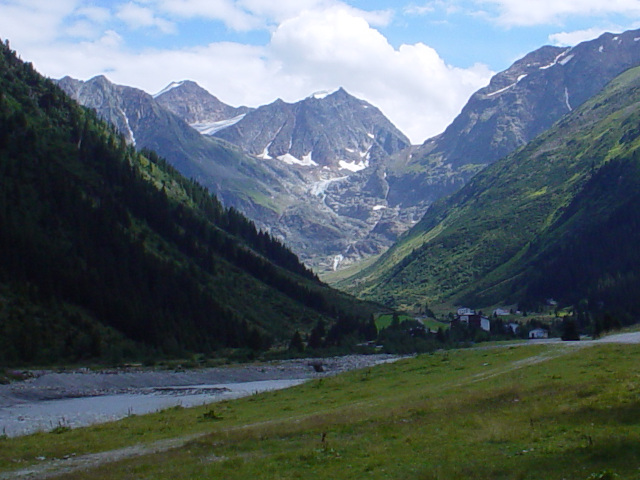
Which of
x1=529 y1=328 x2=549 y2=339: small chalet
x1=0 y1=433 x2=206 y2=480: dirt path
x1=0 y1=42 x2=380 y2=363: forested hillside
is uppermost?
x1=0 y1=42 x2=380 y2=363: forested hillside

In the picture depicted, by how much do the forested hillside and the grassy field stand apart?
5303 cm

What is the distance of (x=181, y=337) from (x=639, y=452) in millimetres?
107098

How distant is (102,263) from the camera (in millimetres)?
124625

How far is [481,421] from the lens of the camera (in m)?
30.8

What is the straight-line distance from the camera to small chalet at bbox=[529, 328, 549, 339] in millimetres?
162750

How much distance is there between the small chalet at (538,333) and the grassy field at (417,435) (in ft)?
375

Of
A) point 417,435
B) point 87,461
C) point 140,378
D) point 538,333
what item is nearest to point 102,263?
point 140,378

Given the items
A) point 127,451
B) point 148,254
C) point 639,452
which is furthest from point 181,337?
point 639,452

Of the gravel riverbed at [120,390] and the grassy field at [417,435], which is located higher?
the grassy field at [417,435]

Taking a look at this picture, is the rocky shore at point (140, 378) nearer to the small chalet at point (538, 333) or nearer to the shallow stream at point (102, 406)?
the shallow stream at point (102, 406)

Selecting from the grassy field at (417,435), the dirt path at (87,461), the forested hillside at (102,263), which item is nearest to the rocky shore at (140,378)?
the forested hillside at (102,263)

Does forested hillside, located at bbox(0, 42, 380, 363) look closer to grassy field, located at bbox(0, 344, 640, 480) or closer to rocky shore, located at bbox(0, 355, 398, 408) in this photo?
rocky shore, located at bbox(0, 355, 398, 408)

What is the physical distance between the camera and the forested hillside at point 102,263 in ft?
333

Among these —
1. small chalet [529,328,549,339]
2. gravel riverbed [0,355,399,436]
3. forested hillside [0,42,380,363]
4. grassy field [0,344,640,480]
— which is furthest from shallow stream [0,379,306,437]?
small chalet [529,328,549,339]
